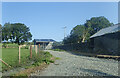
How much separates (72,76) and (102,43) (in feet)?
49.0

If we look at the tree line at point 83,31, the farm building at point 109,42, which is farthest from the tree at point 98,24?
the farm building at point 109,42

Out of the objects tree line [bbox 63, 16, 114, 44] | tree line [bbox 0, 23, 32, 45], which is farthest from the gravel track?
tree line [bbox 0, 23, 32, 45]

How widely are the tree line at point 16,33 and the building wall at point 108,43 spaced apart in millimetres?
44521

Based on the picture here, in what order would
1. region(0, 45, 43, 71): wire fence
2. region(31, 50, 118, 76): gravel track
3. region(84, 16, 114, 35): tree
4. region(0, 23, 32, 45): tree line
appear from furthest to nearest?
region(0, 23, 32, 45): tree line → region(84, 16, 114, 35): tree → region(0, 45, 43, 71): wire fence → region(31, 50, 118, 76): gravel track

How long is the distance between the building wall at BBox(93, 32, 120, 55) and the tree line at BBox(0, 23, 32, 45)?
4452cm

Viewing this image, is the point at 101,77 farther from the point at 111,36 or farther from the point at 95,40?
the point at 95,40

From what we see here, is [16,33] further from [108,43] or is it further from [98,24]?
[108,43]

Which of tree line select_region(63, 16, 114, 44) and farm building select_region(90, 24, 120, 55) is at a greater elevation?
tree line select_region(63, 16, 114, 44)

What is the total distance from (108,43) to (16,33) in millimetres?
51285

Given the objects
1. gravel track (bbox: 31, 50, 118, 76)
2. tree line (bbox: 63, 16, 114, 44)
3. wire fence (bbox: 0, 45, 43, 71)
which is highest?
tree line (bbox: 63, 16, 114, 44)

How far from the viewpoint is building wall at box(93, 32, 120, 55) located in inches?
587

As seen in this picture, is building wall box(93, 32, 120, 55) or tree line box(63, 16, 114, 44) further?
tree line box(63, 16, 114, 44)

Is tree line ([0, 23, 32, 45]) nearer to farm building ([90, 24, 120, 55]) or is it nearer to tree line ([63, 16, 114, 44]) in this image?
tree line ([63, 16, 114, 44])

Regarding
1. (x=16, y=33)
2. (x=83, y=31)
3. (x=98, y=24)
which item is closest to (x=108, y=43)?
(x=83, y=31)
